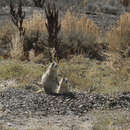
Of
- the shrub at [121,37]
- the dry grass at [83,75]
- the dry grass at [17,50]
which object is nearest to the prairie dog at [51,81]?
the dry grass at [83,75]

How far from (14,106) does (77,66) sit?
482 centimetres

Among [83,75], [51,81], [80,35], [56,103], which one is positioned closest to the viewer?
[56,103]

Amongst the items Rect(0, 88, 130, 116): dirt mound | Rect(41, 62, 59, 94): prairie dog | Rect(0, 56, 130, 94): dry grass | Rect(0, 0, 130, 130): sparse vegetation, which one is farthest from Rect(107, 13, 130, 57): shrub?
Rect(0, 88, 130, 116): dirt mound

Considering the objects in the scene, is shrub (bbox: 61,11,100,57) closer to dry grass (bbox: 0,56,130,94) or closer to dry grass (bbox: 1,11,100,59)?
dry grass (bbox: 1,11,100,59)

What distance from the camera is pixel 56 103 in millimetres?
6641

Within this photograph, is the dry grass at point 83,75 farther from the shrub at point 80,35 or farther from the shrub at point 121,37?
the shrub at point 80,35

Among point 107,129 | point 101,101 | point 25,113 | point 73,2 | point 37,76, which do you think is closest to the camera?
point 107,129

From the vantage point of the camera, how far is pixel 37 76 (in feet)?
31.1

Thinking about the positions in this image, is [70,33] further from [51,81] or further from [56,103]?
[56,103]

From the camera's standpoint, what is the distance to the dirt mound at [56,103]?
6.24 metres

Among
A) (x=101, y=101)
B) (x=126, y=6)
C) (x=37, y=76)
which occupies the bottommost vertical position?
(x=126, y=6)

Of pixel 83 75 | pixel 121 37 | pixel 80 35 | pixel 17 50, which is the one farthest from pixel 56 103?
pixel 80 35

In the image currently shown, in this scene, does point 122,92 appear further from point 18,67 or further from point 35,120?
point 18,67

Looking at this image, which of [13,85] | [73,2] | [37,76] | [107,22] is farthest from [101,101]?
[73,2]
